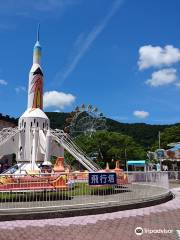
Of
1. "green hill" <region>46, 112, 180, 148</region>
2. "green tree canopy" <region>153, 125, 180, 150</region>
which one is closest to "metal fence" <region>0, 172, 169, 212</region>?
"green tree canopy" <region>153, 125, 180, 150</region>

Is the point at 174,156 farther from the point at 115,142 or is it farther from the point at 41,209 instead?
the point at 41,209

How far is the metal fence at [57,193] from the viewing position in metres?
12.9

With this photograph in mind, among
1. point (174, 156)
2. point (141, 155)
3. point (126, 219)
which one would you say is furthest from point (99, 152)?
point (126, 219)

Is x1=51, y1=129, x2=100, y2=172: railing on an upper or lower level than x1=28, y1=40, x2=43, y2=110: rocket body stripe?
lower

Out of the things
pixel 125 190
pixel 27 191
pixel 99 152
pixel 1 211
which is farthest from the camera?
pixel 99 152

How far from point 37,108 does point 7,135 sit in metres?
3.89

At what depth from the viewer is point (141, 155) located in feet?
218

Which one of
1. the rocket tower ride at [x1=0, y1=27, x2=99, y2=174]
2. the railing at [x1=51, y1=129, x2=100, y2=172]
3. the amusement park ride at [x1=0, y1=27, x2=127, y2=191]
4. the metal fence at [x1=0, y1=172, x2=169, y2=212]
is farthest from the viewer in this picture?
the rocket tower ride at [x1=0, y1=27, x2=99, y2=174]

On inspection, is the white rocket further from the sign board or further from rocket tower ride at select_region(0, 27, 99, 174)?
the sign board

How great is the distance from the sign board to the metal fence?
18 cm

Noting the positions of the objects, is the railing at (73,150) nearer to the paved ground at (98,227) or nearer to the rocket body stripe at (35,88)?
the rocket body stripe at (35,88)

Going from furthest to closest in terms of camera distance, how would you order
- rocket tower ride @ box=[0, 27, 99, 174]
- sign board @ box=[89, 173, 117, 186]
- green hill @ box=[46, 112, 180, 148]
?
green hill @ box=[46, 112, 180, 148] < rocket tower ride @ box=[0, 27, 99, 174] < sign board @ box=[89, 173, 117, 186]

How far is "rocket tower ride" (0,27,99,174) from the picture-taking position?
3138 cm

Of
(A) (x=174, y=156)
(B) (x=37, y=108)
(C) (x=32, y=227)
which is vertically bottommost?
(C) (x=32, y=227)
